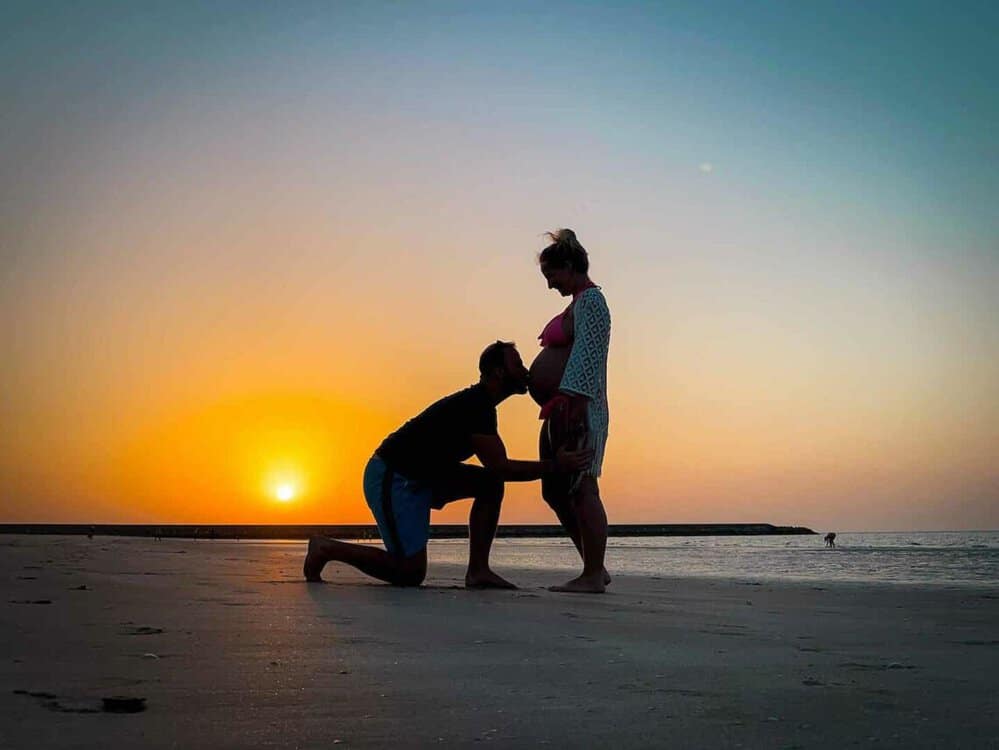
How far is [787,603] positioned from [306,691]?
3.64 m

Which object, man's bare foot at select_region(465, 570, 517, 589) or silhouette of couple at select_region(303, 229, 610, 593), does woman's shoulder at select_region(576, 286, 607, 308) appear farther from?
man's bare foot at select_region(465, 570, 517, 589)

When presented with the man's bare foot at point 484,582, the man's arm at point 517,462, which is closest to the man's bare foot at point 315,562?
the man's bare foot at point 484,582

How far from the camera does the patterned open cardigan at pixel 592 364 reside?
5500 millimetres

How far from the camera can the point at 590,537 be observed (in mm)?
5383

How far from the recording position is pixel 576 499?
5.46 m

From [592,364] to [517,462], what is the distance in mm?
707

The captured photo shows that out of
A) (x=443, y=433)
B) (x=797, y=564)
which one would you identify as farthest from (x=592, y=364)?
(x=797, y=564)

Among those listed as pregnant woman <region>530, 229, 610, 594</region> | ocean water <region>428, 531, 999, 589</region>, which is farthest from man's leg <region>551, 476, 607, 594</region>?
ocean water <region>428, 531, 999, 589</region>

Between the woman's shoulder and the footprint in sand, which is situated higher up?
the woman's shoulder

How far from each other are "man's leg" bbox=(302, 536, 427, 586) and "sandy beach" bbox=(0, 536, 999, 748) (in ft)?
3.32

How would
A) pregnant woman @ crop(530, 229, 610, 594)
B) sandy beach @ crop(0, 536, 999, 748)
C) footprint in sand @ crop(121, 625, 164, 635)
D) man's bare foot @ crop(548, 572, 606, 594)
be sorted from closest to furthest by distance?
1. sandy beach @ crop(0, 536, 999, 748)
2. footprint in sand @ crop(121, 625, 164, 635)
3. man's bare foot @ crop(548, 572, 606, 594)
4. pregnant woman @ crop(530, 229, 610, 594)

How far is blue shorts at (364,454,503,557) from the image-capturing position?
5.44 meters

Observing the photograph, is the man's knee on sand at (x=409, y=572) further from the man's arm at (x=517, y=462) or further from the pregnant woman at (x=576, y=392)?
the pregnant woman at (x=576, y=392)

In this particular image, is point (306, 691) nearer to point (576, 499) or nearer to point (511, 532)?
point (576, 499)
